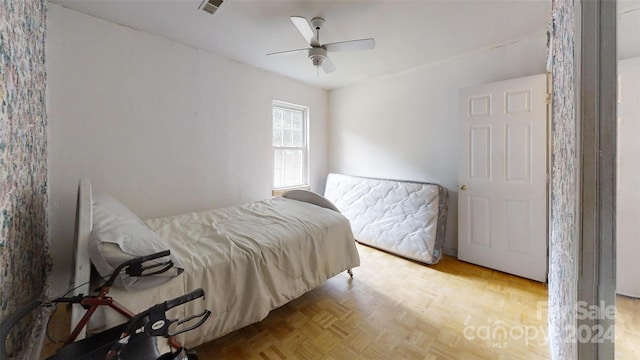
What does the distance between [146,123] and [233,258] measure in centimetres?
188

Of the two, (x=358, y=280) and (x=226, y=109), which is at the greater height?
(x=226, y=109)

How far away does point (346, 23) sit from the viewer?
2248 millimetres

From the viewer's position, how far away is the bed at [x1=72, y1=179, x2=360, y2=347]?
121 centimetres

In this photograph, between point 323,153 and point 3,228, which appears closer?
point 3,228

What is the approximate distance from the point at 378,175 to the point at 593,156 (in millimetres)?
3159

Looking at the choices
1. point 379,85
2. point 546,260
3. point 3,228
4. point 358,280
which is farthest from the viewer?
point 379,85

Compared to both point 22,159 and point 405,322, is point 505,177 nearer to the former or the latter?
point 405,322

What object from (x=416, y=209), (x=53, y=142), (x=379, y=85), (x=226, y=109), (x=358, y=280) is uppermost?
(x=379, y=85)

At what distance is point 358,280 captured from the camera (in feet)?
8.19

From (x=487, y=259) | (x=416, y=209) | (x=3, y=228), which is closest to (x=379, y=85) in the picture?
(x=416, y=209)

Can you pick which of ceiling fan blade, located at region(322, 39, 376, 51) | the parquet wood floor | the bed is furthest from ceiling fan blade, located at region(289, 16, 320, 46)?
the parquet wood floor

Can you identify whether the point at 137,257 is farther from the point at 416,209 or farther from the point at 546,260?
the point at 546,260

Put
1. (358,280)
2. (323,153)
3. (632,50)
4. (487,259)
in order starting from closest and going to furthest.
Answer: (632,50), (358,280), (487,259), (323,153)

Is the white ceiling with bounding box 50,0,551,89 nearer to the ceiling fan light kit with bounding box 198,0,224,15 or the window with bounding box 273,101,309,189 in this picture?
the ceiling fan light kit with bounding box 198,0,224,15
